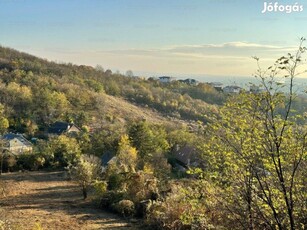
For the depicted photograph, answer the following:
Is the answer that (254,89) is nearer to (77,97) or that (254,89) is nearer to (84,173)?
(84,173)

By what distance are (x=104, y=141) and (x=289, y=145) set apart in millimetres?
29853

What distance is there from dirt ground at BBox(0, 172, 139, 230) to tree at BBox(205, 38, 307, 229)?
8951 mm

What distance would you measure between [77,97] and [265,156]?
226ft

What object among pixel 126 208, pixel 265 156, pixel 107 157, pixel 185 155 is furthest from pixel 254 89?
pixel 185 155

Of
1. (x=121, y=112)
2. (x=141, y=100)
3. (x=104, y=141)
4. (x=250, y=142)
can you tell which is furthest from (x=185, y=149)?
(x=141, y=100)

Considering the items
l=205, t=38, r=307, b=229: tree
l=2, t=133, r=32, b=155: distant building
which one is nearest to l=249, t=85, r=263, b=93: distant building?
l=205, t=38, r=307, b=229: tree

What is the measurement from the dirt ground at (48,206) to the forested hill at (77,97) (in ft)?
74.9

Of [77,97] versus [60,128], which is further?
[77,97]

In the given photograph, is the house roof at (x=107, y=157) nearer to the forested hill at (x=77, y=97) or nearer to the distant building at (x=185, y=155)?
the distant building at (x=185, y=155)

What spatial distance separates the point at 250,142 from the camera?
713 cm

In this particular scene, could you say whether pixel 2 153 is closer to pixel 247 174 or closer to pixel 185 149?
pixel 185 149

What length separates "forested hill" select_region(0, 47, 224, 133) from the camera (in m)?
59.1

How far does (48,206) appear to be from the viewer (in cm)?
2166

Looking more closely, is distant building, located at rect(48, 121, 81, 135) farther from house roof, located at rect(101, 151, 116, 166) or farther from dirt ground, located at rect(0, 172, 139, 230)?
dirt ground, located at rect(0, 172, 139, 230)
